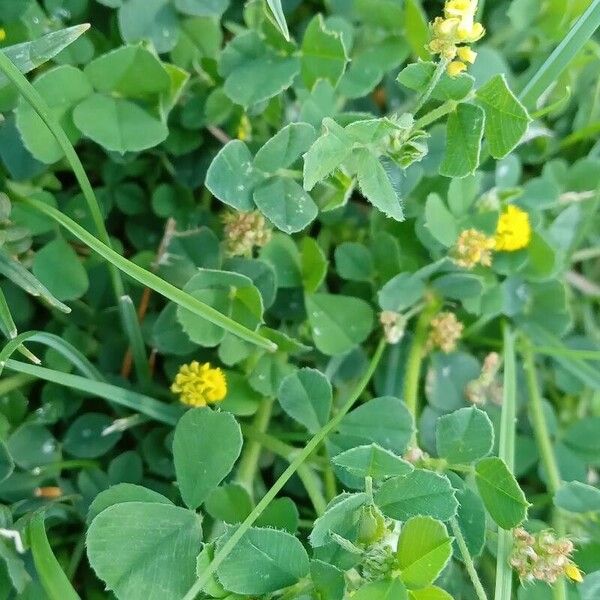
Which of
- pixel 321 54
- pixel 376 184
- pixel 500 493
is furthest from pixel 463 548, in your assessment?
pixel 321 54

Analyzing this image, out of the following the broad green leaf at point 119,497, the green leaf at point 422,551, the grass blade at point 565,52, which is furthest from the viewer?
the grass blade at point 565,52

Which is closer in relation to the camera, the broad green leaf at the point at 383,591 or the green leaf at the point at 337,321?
the broad green leaf at the point at 383,591

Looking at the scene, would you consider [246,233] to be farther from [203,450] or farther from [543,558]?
[543,558]

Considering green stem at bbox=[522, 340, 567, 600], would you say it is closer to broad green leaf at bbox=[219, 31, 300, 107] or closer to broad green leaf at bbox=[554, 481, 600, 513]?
broad green leaf at bbox=[554, 481, 600, 513]

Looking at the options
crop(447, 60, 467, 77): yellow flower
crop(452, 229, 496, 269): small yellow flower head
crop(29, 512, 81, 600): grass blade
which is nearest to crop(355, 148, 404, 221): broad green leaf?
crop(447, 60, 467, 77): yellow flower

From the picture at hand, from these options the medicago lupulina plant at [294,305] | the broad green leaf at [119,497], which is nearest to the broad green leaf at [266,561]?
the medicago lupulina plant at [294,305]

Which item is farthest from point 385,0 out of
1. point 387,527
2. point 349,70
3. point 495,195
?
point 387,527

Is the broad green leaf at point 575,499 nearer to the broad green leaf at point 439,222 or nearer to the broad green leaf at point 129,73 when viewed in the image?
the broad green leaf at point 439,222

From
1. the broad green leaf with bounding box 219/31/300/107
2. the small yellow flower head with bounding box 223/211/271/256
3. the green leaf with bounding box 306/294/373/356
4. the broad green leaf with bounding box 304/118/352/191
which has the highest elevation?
the broad green leaf with bounding box 304/118/352/191
